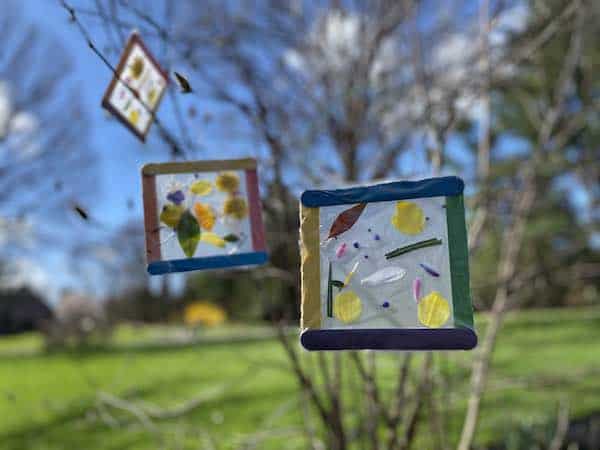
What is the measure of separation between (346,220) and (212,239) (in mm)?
226

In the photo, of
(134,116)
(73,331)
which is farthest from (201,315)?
(134,116)

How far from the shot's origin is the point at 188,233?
82 centimetres

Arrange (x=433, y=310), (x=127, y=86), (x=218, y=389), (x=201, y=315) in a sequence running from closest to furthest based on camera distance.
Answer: (x=433, y=310) < (x=127, y=86) < (x=218, y=389) < (x=201, y=315)

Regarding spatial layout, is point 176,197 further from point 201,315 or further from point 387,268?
point 201,315

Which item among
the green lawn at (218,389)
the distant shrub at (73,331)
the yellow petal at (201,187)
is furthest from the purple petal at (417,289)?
the distant shrub at (73,331)

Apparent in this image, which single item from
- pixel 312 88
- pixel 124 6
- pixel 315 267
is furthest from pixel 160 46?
pixel 312 88

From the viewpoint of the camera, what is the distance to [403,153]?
1.90m

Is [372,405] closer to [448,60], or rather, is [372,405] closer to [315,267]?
[315,267]

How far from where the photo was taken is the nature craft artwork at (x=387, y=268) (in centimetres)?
65

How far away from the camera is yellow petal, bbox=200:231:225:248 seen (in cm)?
83

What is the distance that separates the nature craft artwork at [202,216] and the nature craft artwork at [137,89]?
→ 0.12 metres

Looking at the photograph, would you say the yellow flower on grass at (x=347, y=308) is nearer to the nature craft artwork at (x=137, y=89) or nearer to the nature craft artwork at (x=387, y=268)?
the nature craft artwork at (x=387, y=268)

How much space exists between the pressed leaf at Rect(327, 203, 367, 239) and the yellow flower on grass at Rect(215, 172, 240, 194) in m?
0.22

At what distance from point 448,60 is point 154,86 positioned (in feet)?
4.46
